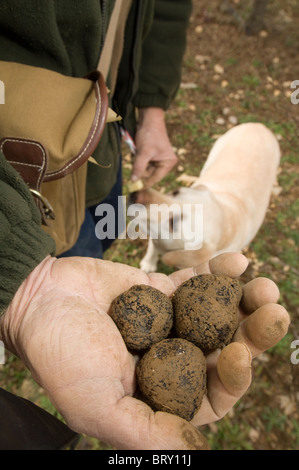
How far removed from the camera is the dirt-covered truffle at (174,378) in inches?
54.9

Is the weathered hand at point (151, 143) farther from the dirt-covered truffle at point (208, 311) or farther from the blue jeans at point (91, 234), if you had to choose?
the dirt-covered truffle at point (208, 311)

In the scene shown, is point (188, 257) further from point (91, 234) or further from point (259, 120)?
point (259, 120)

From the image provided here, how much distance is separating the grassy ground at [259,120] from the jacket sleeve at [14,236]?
191 centimetres

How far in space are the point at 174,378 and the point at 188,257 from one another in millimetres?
1626

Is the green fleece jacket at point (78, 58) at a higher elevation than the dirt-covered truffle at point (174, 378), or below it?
higher

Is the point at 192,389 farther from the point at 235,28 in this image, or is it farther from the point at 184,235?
the point at 235,28

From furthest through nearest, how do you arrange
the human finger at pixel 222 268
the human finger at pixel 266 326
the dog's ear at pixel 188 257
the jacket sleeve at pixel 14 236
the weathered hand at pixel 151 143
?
1. the dog's ear at pixel 188 257
2. the weathered hand at pixel 151 143
3. the human finger at pixel 222 268
4. the human finger at pixel 266 326
5. the jacket sleeve at pixel 14 236

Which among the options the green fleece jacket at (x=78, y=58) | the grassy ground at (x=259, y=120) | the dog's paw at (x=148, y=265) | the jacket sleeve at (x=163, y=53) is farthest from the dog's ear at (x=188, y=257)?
the jacket sleeve at (x=163, y=53)

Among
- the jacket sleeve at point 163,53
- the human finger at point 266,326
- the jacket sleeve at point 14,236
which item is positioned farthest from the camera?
the jacket sleeve at point 163,53

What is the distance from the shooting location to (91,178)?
2.12 m

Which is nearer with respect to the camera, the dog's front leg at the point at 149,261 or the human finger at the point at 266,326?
the human finger at the point at 266,326

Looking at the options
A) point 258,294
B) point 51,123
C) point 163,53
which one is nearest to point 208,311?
point 258,294

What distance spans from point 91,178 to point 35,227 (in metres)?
0.75
